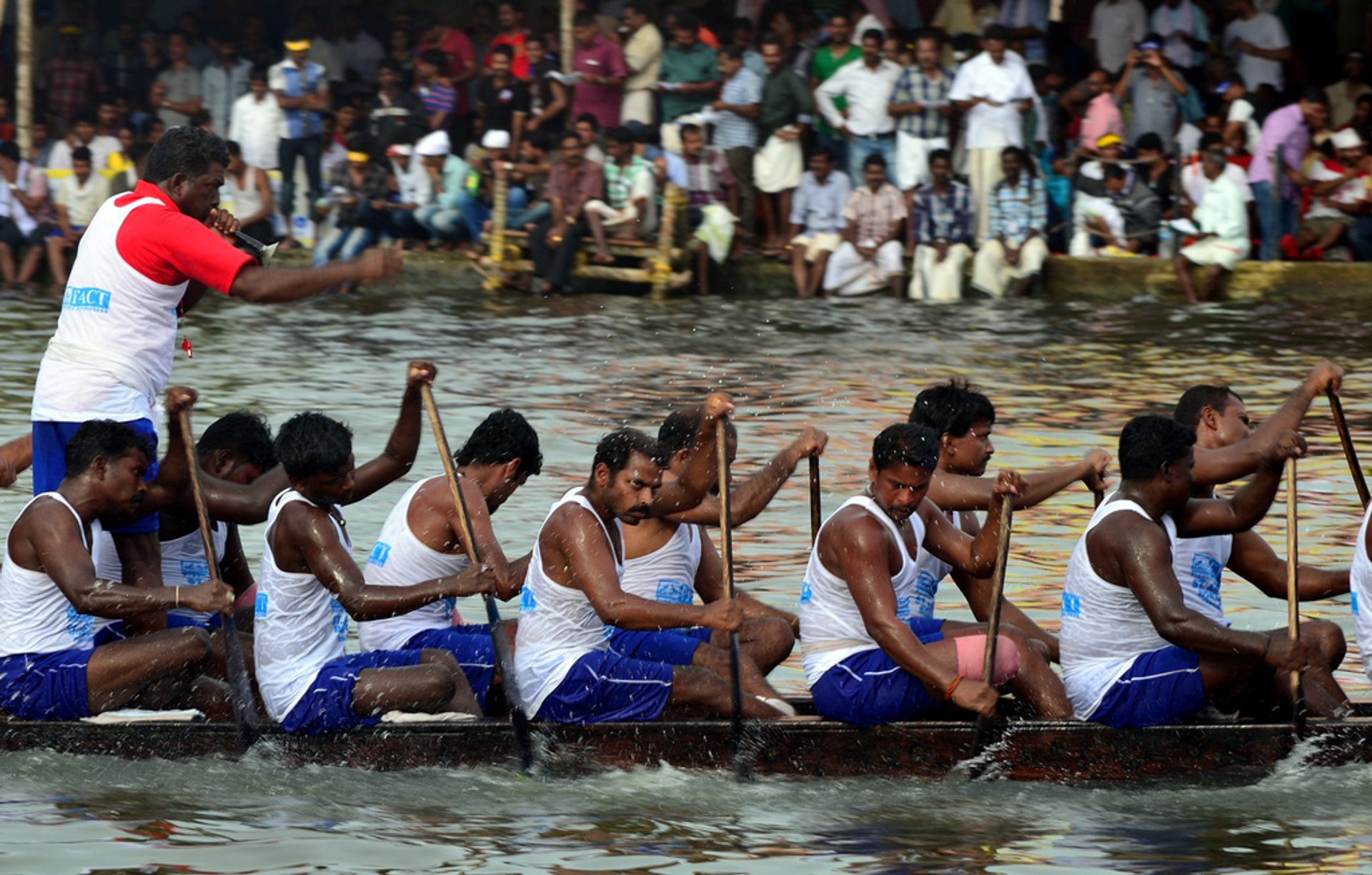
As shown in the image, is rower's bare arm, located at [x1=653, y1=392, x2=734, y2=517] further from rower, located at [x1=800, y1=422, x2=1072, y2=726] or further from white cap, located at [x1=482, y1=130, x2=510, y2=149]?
white cap, located at [x1=482, y1=130, x2=510, y2=149]

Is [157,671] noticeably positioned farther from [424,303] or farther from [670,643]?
[424,303]

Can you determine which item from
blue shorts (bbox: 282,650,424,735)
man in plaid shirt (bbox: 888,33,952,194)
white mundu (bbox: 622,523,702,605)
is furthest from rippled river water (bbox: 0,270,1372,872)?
man in plaid shirt (bbox: 888,33,952,194)

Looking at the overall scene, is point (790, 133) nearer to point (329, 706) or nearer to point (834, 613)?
point (834, 613)

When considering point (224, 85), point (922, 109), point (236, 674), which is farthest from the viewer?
point (224, 85)

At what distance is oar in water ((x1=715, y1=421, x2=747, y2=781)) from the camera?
6645mm

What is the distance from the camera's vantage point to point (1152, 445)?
6.47 meters

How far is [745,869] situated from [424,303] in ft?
43.4

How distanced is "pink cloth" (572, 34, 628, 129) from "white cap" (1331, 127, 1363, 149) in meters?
6.01

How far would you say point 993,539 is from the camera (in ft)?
22.3

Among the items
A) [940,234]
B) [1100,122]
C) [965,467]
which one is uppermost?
[1100,122]

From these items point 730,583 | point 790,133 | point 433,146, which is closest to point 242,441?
point 730,583

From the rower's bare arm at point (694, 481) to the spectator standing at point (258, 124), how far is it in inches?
490

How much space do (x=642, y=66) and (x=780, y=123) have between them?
147 cm

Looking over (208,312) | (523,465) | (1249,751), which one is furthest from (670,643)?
(208,312)
